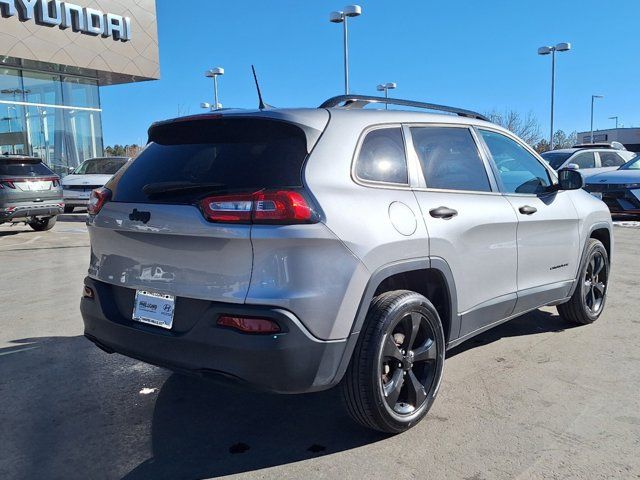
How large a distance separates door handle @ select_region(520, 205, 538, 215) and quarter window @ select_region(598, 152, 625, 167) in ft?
43.1

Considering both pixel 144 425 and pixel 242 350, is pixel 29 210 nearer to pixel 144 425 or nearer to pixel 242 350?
pixel 144 425

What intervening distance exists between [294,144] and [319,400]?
1.69m

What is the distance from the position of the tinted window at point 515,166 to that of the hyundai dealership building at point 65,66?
18.9 m

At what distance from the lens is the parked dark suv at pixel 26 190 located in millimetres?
11352

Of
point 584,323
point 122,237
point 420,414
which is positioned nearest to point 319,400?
point 420,414

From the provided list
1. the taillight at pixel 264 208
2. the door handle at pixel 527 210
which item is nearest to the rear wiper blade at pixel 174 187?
the taillight at pixel 264 208

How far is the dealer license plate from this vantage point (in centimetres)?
293

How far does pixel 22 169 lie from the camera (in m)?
11.8

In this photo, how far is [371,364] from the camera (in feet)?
9.63

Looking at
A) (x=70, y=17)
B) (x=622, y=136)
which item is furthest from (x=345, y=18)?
(x=622, y=136)

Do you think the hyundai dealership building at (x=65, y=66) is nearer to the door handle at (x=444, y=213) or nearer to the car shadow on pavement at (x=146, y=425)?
the car shadow on pavement at (x=146, y=425)

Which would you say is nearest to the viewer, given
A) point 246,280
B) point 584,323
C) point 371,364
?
point 246,280

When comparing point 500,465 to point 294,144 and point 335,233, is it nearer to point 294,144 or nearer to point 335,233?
point 335,233

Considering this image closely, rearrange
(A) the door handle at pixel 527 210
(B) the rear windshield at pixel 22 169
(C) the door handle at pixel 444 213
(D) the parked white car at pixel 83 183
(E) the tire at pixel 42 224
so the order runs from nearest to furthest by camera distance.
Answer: (C) the door handle at pixel 444 213
(A) the door handle at pixel 527 210
(B) the rear windshield at pixel 22 169
(E) the tire at pixel 42 224
(D) the parked white car at pixel 83 183
